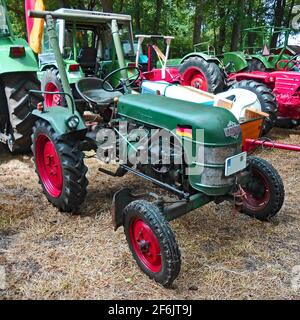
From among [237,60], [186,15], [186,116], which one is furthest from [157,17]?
[186,116]

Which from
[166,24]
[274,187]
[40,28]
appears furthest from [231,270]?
[166,24]

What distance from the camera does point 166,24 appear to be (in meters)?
14.8

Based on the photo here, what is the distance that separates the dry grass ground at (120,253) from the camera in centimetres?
229

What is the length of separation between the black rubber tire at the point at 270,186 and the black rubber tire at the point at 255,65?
4.32 m

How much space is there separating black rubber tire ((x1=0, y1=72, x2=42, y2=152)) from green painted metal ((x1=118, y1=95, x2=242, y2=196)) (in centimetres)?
196

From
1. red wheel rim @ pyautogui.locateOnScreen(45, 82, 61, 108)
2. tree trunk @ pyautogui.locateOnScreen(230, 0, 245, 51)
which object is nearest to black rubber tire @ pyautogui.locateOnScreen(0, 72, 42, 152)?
red wheel rim @ pyautogui.locateOnScreen(45, 82, 61, 108)

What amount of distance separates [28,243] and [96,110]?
1242 millimetres

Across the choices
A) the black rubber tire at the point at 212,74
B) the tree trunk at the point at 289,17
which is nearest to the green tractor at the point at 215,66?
the black rubber tire at the point at 212,74

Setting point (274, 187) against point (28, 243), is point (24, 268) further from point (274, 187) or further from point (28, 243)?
point (274, 187)

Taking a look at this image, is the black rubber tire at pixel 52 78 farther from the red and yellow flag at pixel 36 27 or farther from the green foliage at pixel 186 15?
the green foliage at pixel 186 15

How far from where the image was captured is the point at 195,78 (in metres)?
5.91

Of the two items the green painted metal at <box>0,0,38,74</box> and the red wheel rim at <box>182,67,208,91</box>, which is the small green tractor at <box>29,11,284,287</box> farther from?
the red wheel rim at <box>182,67,208,91</box>

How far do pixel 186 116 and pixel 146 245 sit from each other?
2.77 ft

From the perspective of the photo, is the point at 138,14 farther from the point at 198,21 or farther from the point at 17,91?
the point at 17,91
